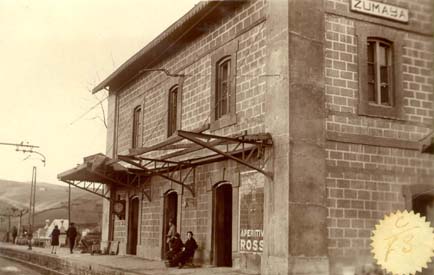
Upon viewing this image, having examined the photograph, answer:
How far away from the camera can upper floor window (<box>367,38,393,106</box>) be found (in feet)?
38.5

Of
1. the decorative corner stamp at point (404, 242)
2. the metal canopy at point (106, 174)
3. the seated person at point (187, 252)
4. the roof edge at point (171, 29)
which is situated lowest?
the seated person at point (187, 252)

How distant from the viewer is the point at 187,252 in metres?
→ 13.5

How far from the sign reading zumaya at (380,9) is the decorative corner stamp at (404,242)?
6.76 metres

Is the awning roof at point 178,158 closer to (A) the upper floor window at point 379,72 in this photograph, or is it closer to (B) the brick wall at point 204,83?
(B) the brick wall at point 204,83

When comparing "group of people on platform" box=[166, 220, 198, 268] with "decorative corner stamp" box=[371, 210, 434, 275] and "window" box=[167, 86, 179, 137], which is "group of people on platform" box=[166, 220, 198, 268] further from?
"decorative corner stamp" box=[371, 210, 434, 275]

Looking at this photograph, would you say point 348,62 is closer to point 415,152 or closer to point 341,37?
point 341,37

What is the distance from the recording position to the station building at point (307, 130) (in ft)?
34.9

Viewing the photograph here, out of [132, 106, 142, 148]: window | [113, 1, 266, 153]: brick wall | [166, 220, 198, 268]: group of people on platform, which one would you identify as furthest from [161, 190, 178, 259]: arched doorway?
[132, 106, 142, 148]: window

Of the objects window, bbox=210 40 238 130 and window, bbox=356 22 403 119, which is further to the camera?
window, bbox=210 40 238 130

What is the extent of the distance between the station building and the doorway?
5088 millimetres

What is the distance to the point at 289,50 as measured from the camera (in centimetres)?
1079

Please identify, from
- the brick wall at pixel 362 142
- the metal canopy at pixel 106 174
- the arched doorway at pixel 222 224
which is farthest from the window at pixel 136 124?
the brick wall at pixel 362 142

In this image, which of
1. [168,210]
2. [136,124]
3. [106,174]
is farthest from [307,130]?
[136,124]

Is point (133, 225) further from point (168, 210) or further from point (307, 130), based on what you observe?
point (307, 130)
